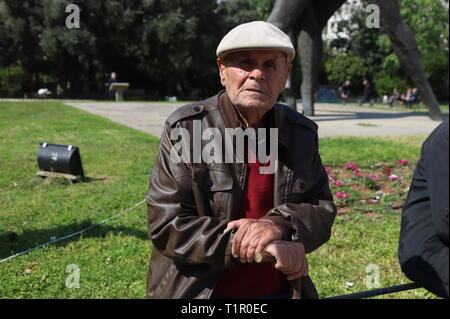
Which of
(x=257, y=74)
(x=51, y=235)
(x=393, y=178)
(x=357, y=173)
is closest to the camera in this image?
(x=257, y=74)

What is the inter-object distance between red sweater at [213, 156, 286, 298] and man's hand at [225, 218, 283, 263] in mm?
177

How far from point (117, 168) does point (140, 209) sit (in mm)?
2098

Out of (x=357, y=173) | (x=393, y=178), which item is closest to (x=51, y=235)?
(x=357, y=173)

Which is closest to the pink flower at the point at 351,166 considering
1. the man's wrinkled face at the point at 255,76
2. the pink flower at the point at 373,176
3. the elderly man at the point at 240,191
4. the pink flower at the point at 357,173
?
the pink flower at the point at 357,173

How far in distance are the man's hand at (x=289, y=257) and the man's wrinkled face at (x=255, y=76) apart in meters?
0.46

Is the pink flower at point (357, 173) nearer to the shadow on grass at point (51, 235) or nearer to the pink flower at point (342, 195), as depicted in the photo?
the pink flower at point (342, 195)

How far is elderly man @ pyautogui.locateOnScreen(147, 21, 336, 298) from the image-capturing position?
1.47 m

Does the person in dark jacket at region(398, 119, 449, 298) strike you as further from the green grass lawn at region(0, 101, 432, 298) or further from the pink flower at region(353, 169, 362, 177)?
the pink flower at region(353, 169, 362, 177)

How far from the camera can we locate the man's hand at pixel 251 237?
1398mm

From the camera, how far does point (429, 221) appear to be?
1441mm

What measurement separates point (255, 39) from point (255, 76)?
12 centimetres

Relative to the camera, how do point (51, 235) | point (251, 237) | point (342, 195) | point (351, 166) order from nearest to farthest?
point (251, 237) < point (51, 235) < point (342, 195) < point (351, 166)

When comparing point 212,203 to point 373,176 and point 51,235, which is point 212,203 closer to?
point 51,235
